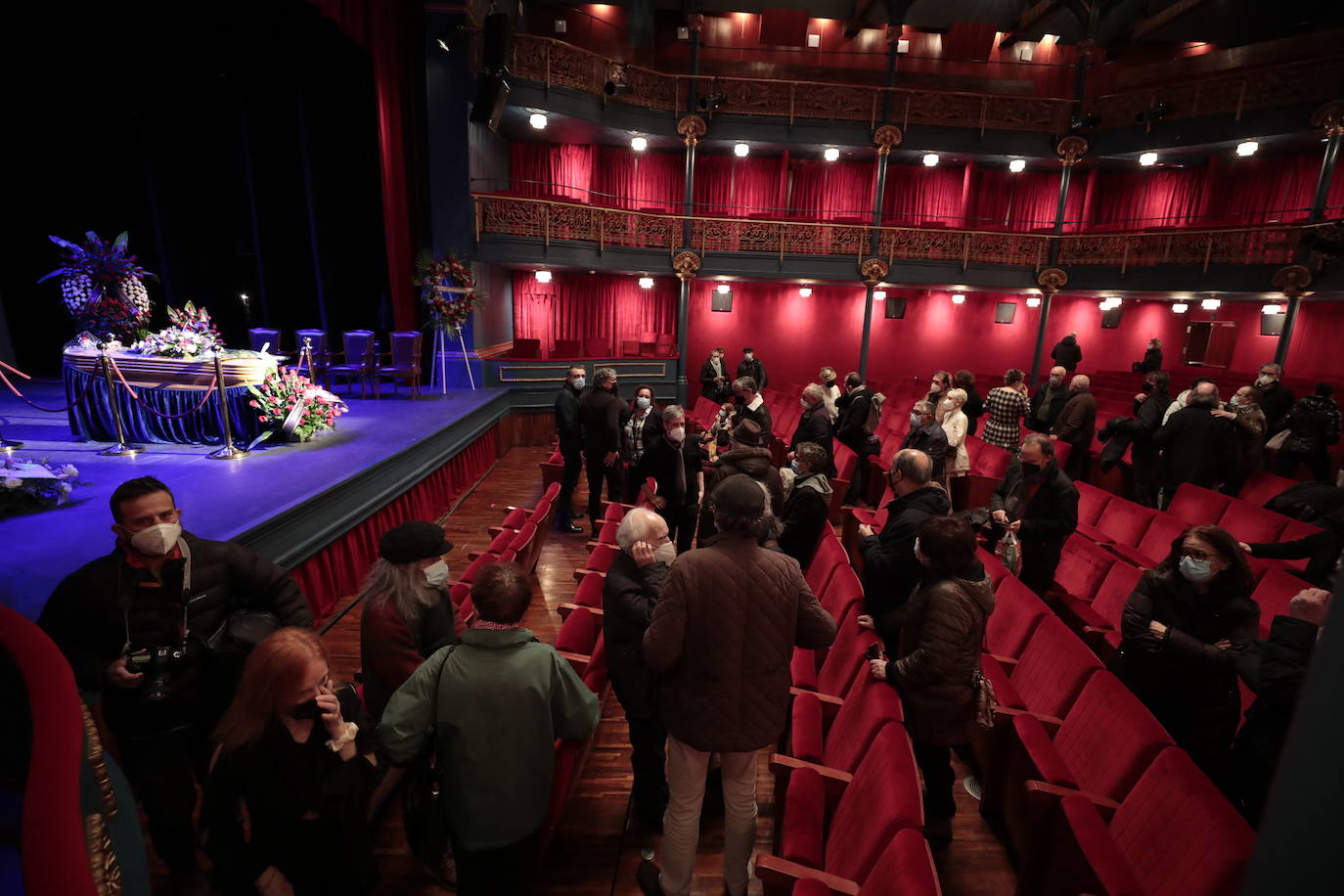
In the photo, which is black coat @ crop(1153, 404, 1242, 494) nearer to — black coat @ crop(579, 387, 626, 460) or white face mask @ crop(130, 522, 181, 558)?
black coat @ crop(579, 387, 626, 460)

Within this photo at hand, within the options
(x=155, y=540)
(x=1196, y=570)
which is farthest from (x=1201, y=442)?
(x=155, y=540)

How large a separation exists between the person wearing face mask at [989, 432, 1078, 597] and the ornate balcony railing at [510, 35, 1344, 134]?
32.2 ft

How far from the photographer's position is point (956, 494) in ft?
19.9

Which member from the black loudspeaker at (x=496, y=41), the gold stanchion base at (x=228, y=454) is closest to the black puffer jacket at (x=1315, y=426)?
the gold stanchion base at (x=228, y=454)

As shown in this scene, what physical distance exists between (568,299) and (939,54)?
32.8 ft

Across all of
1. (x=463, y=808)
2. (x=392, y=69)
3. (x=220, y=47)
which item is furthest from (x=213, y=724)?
(x=392, y=69)

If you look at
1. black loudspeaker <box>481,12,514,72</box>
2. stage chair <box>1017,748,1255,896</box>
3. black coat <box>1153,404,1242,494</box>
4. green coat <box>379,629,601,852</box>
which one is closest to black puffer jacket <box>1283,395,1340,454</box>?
black coat <box>1153,404,1242,494</box>

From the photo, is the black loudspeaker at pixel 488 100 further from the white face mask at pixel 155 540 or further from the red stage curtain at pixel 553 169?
the white face mask at pixel 155 540

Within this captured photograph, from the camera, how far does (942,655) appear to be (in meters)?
2.13

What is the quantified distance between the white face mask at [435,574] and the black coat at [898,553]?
1707 millimetres

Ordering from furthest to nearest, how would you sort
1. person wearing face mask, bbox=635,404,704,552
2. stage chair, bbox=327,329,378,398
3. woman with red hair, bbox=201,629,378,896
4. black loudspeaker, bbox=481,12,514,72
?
stage chair, bbox=327,329,378,398 < black loudspeaker, bbox=481,12,514,72 < person wearing face mask, bbox=635,404,704,552 < woman with red hair, bbox=201,629,378,896

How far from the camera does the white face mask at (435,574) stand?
217cm

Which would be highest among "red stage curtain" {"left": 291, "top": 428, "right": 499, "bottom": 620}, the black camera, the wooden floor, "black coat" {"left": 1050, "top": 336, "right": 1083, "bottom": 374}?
"black coat" {"left": 1050, "top": 336, "right": 1083, "bottom": 374}

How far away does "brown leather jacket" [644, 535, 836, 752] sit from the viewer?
6.16 feet
